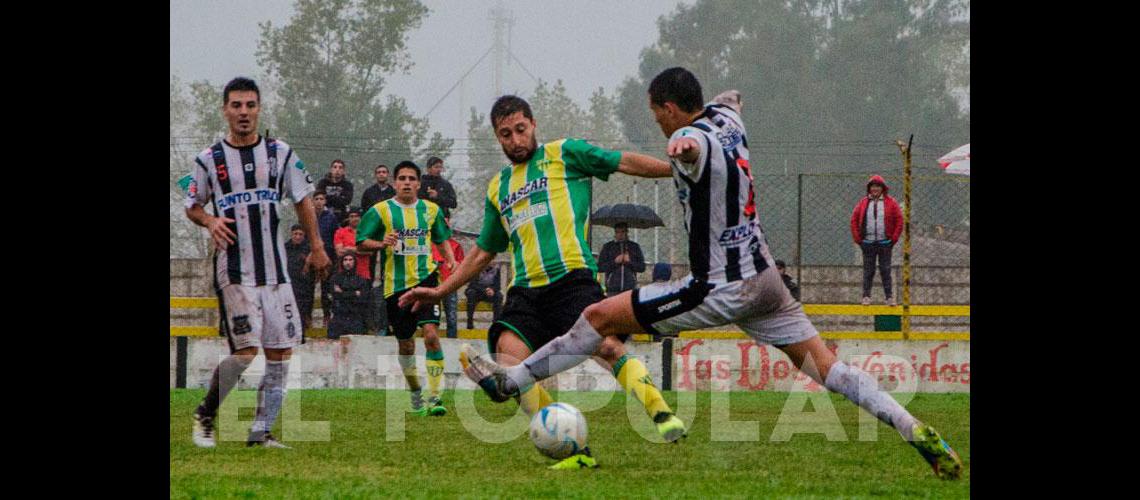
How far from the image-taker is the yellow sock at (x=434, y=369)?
13328mm

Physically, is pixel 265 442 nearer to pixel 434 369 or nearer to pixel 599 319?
pixel 599 319

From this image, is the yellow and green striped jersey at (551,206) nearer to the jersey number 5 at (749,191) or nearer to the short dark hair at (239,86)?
the jersey number 5 at (749,191)

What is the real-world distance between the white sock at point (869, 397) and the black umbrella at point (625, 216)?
41.2ft

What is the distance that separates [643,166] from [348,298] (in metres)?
10.1

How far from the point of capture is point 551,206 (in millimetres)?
8477

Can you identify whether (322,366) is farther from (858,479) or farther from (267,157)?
(858,479)

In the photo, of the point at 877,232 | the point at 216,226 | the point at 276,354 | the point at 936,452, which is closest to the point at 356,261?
the point at 877,232

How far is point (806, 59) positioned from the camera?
64125 millimetres

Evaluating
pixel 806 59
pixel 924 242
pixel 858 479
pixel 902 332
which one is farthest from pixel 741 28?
pixel 858 479

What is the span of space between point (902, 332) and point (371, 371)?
6641 millimetres

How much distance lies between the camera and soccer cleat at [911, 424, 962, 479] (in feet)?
23.2

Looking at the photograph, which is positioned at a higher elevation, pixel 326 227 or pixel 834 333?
pixel 326 227

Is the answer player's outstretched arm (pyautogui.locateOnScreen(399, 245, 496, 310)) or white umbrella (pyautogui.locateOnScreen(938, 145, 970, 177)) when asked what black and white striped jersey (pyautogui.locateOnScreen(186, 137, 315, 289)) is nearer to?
player's outstretched arm (pyautogui.locateOnScreen(399, 245, 496, 310))

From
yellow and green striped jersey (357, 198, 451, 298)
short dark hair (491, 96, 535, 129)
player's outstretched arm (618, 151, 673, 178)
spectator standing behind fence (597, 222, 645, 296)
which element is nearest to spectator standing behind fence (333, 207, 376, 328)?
spectator standing behind fence (597, 222, 645, 296)
